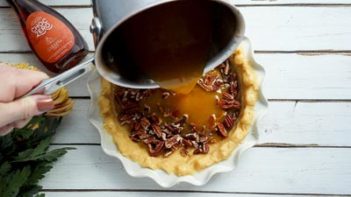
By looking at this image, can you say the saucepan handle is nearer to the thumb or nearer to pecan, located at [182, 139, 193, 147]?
the thumb

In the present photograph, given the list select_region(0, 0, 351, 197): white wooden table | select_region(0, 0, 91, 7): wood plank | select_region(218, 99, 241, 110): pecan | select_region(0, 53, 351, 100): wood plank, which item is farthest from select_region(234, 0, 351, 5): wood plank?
select_region(0, 0, 91, 7): wood plank

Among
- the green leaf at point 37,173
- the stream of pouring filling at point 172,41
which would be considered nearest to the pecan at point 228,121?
the stream of pouring filling at point 172,41

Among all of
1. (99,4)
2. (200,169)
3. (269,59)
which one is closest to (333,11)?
(269,59)

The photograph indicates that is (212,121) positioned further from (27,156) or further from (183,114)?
(27,156)

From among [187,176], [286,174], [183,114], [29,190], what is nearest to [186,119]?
[183,114]

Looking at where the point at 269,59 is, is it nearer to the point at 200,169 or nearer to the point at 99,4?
the point at 200,169

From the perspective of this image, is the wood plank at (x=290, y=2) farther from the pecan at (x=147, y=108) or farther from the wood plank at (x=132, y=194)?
the wood plank at (x=132, y=194)
